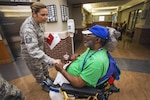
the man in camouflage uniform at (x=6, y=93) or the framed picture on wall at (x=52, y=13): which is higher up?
the framed picture on wall at (x=52, y=13)

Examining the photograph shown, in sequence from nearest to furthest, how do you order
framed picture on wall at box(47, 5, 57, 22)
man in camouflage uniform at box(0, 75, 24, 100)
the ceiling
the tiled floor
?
man in camouflage uniform at box(0, 75, 24, 100), the tiled floor, framed picture on wall at box(47, 5, 57, 22), the ceiling

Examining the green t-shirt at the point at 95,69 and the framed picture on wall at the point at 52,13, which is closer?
the green t-shirt at the point at 95,69

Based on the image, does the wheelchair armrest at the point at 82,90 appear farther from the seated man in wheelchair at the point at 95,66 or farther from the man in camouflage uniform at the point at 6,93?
the man in camouflage uniform at the point at 6,93

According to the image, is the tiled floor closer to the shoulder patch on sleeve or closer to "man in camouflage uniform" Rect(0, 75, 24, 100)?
"man in camouflage uniform" Rect(0, 75, 24, 100)

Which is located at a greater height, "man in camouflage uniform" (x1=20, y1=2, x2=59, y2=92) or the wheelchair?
"man in camouflage uniform" (x1=20, y1=2, x2=59, y2=92)

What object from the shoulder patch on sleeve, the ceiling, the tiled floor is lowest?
the tiled floor

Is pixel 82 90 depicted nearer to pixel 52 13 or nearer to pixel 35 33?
pixel 35 33

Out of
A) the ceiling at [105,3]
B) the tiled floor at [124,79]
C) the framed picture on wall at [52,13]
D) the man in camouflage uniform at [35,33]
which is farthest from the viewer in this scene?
the ceiling at [105,3]

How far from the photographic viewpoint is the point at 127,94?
5.45 ft

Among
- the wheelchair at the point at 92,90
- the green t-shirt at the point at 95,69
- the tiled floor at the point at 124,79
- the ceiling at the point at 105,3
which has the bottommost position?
the tiled floor at the point at 124,79

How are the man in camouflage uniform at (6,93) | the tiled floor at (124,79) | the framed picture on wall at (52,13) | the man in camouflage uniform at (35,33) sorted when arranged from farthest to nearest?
the framed picture on wall at (52,13), the tiled floor at (124,79), the man in camouflage uniform at (35,33), the man in camouflage uniform at (6,93)

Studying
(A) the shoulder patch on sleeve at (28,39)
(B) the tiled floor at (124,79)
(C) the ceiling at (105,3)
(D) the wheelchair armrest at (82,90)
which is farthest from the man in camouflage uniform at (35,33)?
(C) the ceiling at (105,3)

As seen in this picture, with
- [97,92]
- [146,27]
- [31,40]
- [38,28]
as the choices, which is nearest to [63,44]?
[38,28]

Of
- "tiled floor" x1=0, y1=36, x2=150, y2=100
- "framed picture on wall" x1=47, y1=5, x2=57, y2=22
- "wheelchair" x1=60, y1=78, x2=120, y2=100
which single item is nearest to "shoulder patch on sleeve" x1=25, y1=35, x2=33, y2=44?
"wheelchair" x1=60, y1=78, x2=120, y2=100
